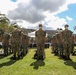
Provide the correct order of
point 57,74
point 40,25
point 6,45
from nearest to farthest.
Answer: point 57,74 < point 40,25 < point 6,45

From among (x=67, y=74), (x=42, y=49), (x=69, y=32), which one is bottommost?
(x=67, y=74)

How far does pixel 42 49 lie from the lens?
17.5 metres

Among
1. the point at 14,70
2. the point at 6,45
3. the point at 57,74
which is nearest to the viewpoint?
the point at 57,74

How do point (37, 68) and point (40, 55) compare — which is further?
point (40, 55)

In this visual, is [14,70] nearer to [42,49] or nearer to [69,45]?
[42,49]

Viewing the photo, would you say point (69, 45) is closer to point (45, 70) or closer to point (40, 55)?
point (40, 55)

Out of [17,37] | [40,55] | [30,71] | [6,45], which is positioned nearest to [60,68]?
[30,71]

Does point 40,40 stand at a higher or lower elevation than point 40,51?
higher

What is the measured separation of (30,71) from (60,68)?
190 centimetres

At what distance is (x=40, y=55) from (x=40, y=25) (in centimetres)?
253

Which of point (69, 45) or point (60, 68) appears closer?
point (60, 68)

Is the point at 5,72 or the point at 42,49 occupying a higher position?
the point at 42,49

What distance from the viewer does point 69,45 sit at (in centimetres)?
1764

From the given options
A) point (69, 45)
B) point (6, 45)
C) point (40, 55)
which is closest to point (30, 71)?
point (40, 55)
